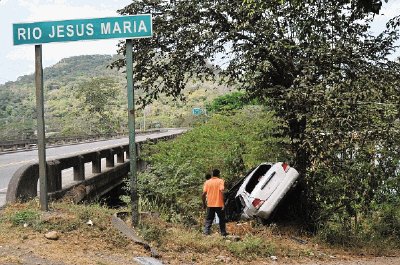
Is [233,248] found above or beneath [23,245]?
beneath

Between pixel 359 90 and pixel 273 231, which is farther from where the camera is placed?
pixel 273 231

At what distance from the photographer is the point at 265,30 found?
11.7 metres

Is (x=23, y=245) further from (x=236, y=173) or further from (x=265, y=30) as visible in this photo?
(x=236, y=173)

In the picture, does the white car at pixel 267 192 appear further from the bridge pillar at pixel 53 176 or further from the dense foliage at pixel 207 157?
the bridge pillar at pixel 53 176

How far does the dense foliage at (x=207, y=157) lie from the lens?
11688 millimetres

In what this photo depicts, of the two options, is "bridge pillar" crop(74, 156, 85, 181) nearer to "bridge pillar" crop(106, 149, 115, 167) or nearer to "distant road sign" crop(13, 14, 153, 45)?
"bridge pillar" crop(106, 149, 115, 167)

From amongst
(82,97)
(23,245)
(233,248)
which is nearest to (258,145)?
(233,248)

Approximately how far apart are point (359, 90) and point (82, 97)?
82.6m

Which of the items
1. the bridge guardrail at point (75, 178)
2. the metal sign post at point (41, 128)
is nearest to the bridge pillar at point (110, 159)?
the bridge guardrail at point (75, 178)

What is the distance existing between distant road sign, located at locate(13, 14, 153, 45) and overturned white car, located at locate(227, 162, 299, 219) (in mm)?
5449

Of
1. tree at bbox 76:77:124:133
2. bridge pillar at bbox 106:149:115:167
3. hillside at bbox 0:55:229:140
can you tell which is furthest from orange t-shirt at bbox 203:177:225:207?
tree at bbox 76:77:124:133

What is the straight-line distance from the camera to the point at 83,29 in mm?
7387

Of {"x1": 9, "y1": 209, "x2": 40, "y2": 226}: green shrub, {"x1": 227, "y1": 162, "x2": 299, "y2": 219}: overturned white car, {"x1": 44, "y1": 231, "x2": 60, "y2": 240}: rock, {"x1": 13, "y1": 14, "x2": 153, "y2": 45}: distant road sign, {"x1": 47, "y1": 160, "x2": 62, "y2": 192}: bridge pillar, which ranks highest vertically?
{"x1": 13, "y1": 14, "x2": 153, "y2": 45}: distant road sign

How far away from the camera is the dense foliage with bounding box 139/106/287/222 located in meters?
11.7
